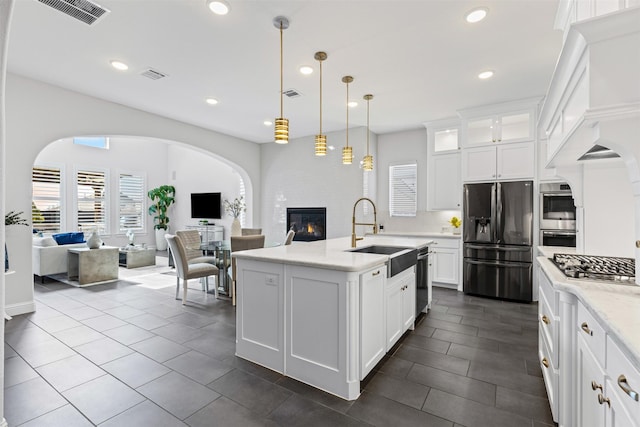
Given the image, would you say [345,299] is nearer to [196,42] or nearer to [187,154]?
[196,42]

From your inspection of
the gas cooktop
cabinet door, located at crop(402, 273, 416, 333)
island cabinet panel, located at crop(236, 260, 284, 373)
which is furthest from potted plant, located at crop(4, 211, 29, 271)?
the gas cooktop

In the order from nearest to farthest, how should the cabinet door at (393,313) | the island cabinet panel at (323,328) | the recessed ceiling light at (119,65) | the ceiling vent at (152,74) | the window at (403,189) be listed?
the island cabinet panel at (323,328) → the cabinet door at (393,313) → the recessed ceiling light at (119,65) → the ceiling vent at (152,74) → the window at (403,189)

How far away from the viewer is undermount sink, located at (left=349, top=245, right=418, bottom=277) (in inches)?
104

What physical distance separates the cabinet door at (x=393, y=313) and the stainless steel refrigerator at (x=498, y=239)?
247 cm

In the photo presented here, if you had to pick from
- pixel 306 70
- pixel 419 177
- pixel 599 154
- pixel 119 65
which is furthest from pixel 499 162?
pixel 119 65

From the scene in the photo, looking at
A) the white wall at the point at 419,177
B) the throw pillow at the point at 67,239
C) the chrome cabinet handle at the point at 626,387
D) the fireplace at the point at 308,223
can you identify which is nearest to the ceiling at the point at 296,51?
the white wall at the point at 419,177

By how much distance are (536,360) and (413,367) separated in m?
1.14

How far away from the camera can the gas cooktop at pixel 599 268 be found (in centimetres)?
162

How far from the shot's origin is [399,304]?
9.61ft

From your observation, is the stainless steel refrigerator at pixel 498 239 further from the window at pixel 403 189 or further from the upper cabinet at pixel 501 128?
the window at pixel 403 189

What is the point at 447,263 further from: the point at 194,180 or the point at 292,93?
the point at 194,180

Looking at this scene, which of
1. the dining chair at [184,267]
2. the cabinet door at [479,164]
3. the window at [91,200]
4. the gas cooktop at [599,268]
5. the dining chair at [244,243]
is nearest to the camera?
the gas cooktop at [599,268]

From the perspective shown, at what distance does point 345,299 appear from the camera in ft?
6.87

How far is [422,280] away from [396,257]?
117cm
